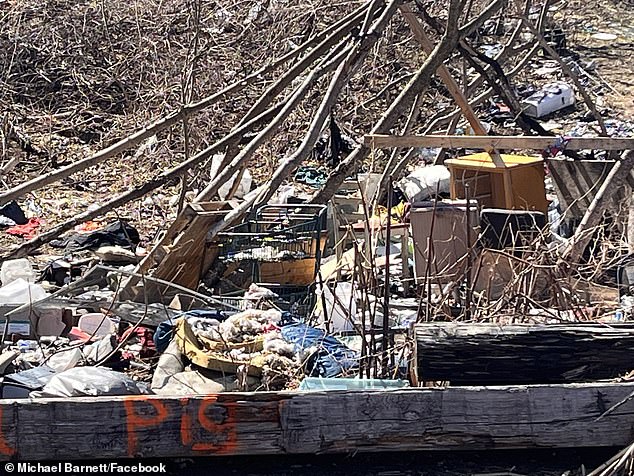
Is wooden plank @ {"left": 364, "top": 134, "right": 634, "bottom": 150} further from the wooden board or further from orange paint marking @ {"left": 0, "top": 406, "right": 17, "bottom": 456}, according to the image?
orange paint marking @ {"left": 0, "top": 406, "right": 17, "bottom": 456}

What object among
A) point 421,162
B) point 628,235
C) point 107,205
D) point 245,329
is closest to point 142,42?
point 421,162

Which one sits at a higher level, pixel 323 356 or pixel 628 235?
pixel 628 235

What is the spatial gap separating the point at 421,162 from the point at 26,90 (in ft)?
15.3

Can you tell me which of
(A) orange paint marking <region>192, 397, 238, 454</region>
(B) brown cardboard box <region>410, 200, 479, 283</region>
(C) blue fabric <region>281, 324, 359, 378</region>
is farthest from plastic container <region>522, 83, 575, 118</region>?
(A) orange paint marking <region>192, 397, 238, 454</region>

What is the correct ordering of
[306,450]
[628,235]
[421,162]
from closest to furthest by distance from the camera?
[306,450]
[628,235]
[421,162]

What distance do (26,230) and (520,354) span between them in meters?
5.51

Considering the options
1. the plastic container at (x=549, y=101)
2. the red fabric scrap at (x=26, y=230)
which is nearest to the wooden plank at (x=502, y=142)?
the red fabric scrap at (x=26, y=230)

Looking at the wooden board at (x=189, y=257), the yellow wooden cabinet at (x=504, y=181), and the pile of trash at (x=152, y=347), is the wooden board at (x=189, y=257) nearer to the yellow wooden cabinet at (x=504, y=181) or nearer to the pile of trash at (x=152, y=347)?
the pile of trash at (x=152, y=347)

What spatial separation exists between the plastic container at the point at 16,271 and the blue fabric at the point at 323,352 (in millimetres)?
2572

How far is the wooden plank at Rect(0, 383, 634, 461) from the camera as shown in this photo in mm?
2939

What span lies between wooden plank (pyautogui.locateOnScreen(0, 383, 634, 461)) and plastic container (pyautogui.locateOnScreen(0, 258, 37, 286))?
3.33 metres

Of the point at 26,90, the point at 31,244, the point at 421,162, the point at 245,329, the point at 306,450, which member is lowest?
the point at 306,450

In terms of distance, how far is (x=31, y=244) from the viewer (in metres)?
5.57

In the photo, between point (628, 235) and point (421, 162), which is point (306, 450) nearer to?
point (628, 235)
